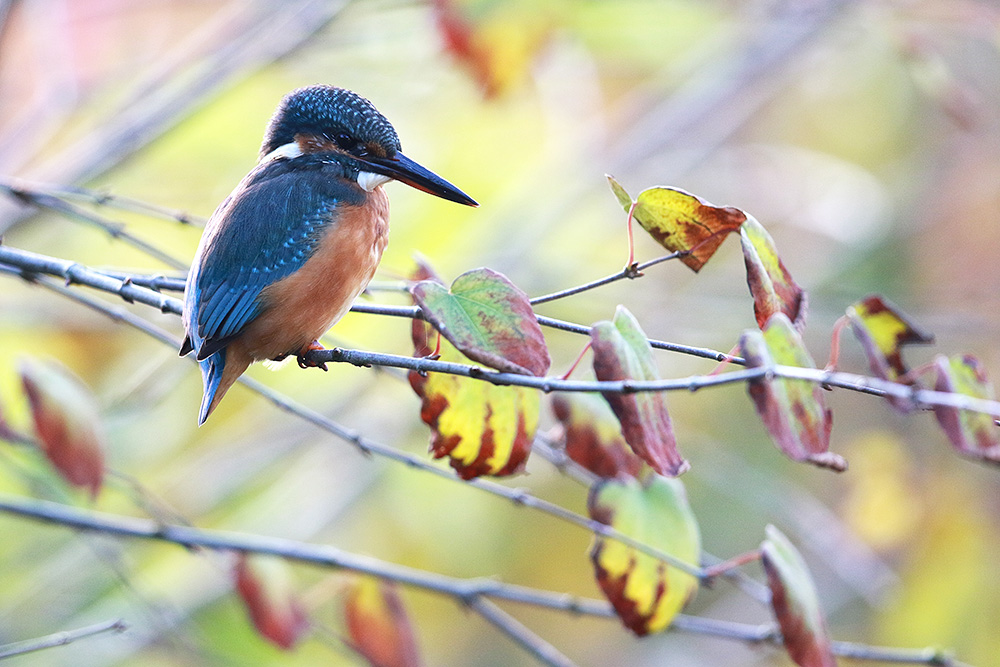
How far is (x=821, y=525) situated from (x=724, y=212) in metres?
2.22

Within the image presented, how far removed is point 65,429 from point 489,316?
809mm

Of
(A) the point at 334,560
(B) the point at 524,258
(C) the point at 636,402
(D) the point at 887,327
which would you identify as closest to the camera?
(C) the point at 636,402

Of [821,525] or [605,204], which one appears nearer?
[821,525]

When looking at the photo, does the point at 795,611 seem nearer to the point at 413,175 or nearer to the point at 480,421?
the point at 480,421

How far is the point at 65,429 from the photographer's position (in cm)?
147

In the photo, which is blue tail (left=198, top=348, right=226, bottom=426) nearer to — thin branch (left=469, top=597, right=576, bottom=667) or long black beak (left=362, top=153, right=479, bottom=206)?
long black beak (left=362, top=153, right=479, bottom=206)

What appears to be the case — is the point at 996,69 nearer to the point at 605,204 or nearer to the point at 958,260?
the point at 958,260

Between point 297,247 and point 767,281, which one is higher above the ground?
point 767,281

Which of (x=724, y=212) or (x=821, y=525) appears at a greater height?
(x=724, y=212)

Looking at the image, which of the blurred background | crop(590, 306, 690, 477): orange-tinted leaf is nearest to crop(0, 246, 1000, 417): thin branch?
crop(590, 306, 690, 477): orange-tinted leaf

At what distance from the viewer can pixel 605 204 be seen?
3914mm

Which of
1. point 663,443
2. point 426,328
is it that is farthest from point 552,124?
point 663,443

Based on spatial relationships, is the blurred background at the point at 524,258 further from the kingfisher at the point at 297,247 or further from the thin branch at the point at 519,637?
the thin branch at the point at 519,637

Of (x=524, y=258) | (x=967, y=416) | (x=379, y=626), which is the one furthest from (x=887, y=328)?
(x=524, y=258)
